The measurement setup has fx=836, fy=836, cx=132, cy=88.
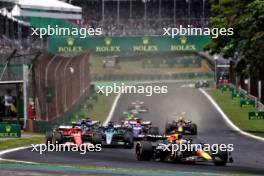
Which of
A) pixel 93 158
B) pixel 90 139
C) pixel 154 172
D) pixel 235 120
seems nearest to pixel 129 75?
pixel 235 120

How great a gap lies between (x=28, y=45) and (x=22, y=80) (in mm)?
16246

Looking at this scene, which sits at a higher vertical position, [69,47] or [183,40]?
[183,40]

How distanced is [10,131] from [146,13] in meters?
55.9

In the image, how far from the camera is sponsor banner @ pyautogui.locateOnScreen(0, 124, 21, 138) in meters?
33.9

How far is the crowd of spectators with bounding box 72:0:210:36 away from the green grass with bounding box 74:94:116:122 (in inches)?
834

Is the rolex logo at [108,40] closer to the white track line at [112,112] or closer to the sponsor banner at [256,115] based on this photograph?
the white track line at [112,112]

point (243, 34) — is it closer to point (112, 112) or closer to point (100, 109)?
point (112, 112)

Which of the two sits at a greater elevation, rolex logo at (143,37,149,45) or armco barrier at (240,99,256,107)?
rolex logo at (143,37,149,45)

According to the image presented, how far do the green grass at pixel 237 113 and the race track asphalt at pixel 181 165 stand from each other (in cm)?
86

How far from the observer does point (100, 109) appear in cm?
5625

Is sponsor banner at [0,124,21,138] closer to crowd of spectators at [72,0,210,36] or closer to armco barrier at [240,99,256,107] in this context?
armco barrier at [240,99,256,107]

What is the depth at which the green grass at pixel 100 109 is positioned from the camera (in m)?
49.5

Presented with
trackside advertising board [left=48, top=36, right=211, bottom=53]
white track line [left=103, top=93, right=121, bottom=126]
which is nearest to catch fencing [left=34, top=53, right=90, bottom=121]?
white track line [left=103, top=93, right=121, bottom=126]

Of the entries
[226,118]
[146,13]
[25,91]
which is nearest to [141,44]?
[226,118]
